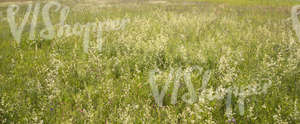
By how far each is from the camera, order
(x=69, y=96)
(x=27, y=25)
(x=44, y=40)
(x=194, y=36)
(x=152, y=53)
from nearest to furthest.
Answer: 1. (x=69, y=96)
2. (x=152, y=53)
3. (x=44, y=40)
4. (x=194, y=36)
5. (x=27, y=25)

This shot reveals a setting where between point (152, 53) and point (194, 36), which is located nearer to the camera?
A: point (152, 53)

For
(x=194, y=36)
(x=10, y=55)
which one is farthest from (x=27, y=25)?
(x=194, y=36)

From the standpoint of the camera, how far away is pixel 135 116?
3137 mm

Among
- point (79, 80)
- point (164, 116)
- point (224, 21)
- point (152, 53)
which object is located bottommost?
point (164, 116)

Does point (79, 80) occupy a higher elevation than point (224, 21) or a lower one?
lower

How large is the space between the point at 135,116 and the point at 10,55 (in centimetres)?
415

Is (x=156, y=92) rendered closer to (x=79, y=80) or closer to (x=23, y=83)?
(x=79, y=80)

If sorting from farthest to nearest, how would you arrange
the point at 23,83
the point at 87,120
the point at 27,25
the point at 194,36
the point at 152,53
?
the point at 27,25, the point at 194,36, the point at 152,53, the point at 23,83, the point at 87,120

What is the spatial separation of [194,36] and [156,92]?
4140 millimetres

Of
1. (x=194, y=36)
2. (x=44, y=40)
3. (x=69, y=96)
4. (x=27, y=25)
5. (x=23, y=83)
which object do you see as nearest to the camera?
(x=69, y=96)

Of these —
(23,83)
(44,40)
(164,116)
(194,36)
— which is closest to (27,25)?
(44,40)

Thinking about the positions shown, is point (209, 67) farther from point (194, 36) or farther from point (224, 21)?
point (224, 21)

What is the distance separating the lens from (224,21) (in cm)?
992

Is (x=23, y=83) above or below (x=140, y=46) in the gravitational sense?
below
